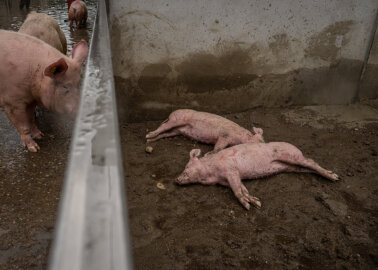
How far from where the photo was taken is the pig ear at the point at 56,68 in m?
2.77

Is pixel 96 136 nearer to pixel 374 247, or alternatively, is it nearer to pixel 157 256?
pixel 157 256

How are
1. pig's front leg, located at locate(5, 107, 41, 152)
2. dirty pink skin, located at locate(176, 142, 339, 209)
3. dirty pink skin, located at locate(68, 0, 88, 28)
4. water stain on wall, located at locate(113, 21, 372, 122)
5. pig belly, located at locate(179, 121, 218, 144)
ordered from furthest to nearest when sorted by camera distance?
dirty pink skin, located at locate(68, 0, 88, 28)
water stain on wall, located at locate(113, 21, 372, 122)
pig belly, located at locate(179, 121, 218, 144)
pig's front leg, located at locate(5, 107, 41, 152)
dirty pink skin, located at locate(176, 142, 339, 209)

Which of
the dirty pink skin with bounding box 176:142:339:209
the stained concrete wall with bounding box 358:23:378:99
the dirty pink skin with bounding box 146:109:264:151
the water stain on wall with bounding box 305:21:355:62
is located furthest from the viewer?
the stained concrete wall with bounding box 358:23:378:99

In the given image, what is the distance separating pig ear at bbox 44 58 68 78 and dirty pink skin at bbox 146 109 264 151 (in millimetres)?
1307

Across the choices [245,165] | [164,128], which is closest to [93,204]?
[245,165]

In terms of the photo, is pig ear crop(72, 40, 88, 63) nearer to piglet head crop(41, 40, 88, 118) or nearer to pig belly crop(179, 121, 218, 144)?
piglet head crop(41, 40, 88, 118)

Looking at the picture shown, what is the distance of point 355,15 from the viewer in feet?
14.3

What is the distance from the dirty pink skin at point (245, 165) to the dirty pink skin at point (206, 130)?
33 cm

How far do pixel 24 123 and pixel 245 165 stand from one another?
2.39m

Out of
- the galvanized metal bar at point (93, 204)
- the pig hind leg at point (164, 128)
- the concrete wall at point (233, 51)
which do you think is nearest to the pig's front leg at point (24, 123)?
the concrete wall at point (233, 51)

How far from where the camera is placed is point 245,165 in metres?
3.16

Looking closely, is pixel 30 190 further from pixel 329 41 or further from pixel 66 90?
pixel 329 41

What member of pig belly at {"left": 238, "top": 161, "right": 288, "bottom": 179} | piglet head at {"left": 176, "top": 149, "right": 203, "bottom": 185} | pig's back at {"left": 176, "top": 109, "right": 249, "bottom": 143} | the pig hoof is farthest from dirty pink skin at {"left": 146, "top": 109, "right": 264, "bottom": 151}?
the pig hoof

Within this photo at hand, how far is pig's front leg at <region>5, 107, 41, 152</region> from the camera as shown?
11.0 ft
